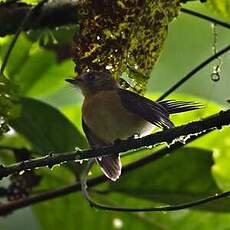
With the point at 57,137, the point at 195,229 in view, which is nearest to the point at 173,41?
the point at 195,229

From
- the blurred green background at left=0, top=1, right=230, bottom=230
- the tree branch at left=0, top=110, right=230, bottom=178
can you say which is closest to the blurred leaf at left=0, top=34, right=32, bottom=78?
the blurred green background at left=0, top=1, right=230, bottom=230

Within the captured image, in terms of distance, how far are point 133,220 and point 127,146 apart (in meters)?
1.27

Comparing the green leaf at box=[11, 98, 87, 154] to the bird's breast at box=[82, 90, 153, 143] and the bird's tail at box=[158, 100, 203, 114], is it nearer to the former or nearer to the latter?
the bird's breast at box=[82, 90, 153, 143]

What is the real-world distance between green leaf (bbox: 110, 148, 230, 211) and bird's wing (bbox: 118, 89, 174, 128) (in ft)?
1.63

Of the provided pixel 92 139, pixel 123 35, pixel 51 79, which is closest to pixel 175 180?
pixel 92 139

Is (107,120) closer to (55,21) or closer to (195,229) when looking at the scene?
(55,21)

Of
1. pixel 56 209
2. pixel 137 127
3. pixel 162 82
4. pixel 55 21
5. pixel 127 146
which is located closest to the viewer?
pixel 127 146

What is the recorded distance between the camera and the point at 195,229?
264cm

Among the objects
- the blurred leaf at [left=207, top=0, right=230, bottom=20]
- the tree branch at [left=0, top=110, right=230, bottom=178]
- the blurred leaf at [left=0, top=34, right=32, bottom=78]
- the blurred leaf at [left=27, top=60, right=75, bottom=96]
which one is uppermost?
the tree branch at [left=0, top=110, right=230, bottom=178]

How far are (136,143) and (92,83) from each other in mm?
844

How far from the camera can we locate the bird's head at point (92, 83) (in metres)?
2.05

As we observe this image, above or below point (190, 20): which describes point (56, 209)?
above

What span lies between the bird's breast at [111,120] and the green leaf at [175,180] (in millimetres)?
352

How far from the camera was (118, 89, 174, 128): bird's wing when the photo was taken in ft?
5.58
